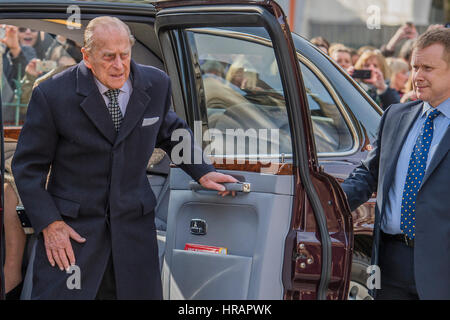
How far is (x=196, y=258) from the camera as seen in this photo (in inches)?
122

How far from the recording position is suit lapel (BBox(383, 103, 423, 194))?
3.01 metres

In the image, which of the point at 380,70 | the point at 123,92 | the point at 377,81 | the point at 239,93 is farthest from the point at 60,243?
the point at 380,70

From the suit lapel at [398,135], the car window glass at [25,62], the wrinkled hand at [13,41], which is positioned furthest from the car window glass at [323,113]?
the wrinkled hand at [13,41]

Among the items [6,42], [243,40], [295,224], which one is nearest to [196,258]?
[295,224]

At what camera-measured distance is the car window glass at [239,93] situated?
12.5 ft

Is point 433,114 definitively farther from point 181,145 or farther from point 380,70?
point 380,70

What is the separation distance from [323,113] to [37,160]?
5.93ft

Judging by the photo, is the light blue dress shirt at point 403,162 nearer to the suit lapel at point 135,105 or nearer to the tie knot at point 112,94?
the suit lapel at point 135,105

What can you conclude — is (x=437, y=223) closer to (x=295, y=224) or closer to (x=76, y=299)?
(x=295, y=224)

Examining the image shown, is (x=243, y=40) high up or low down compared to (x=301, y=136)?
up

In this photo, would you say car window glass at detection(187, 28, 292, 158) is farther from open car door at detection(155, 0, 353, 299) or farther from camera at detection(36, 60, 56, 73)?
camera at detection(36, 60, 56, 73)

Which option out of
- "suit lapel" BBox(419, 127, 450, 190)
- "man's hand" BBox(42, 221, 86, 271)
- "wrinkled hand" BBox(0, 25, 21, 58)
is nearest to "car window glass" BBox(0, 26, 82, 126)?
"wrinkled hand" BBox(0, 25, 21, 58)

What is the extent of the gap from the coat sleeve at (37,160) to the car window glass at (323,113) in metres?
1.66
